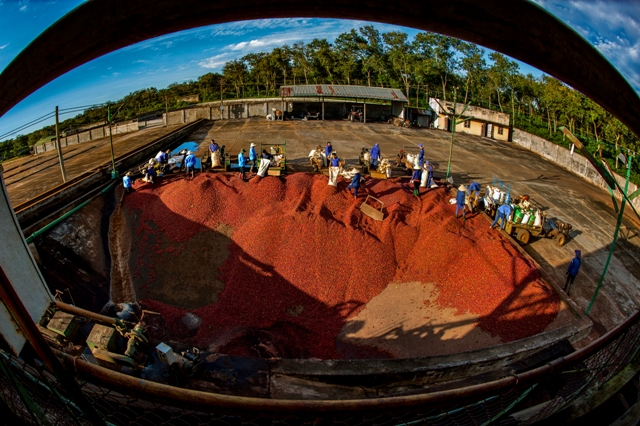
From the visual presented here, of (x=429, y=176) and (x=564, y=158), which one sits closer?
(x=429, y=176)

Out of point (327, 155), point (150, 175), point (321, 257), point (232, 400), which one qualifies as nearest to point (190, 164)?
point (150, 175)

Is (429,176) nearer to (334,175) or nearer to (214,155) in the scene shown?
(334,175)

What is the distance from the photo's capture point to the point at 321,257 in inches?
480

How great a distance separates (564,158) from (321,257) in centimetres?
1775

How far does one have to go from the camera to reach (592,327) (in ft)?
33.8

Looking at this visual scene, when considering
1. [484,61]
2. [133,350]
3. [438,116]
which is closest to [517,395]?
[133,350]

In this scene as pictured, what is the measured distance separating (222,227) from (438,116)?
24036mm

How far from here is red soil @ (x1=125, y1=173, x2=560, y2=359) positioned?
1044 cm

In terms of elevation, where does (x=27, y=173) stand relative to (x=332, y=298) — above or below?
above

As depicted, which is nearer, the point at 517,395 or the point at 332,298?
the point at 517,395

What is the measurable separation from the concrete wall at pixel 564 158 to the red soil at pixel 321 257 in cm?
1006

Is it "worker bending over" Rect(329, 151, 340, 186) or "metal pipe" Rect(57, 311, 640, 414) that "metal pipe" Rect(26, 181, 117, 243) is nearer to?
"worker bending over" Rect(329, 151, 340, 186)

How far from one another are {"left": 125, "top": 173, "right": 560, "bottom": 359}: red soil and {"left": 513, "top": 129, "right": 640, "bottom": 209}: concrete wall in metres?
10.1

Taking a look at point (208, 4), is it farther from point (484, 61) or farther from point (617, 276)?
point (484, 61)
